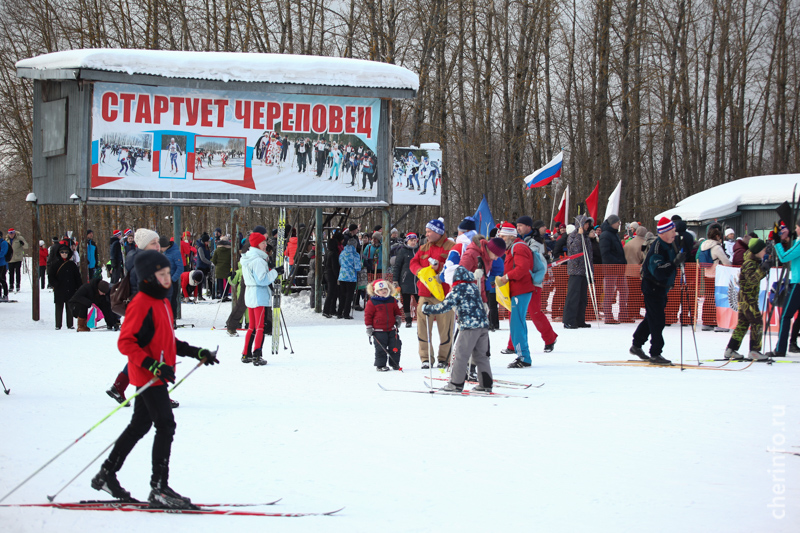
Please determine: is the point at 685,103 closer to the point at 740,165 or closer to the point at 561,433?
the point at 740,165

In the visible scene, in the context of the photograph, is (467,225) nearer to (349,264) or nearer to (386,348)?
(386,348)

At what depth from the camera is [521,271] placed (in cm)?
1076

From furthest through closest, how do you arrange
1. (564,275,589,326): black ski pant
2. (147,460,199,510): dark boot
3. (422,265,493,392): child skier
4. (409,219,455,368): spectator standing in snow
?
1. (564,275,589,326): black ski pant
2. (409,219,455,368): spectator standing in snow
3. (422,265,493,392): child skier
4. (147,460,199,510): dark boot

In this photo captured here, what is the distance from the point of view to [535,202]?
36.3 m

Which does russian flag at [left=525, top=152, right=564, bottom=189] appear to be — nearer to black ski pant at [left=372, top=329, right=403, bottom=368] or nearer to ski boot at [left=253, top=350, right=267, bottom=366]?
black ski pant at [left=372, top=329, right=403, bottom=368]

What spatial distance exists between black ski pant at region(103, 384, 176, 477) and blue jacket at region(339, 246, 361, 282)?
13.2 meters

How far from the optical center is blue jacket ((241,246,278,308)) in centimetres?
1082

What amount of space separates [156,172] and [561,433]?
41.2ft

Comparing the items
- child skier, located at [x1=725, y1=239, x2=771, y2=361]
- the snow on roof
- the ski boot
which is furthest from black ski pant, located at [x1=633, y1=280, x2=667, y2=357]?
the snow on roof

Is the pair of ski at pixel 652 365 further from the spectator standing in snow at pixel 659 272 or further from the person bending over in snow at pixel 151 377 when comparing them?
the person bending over in snow at pixel 151 377

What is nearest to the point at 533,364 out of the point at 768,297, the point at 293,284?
the point at 768,297

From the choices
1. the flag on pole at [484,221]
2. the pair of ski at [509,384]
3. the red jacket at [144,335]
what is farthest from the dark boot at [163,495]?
the flag on pole at [484,221]

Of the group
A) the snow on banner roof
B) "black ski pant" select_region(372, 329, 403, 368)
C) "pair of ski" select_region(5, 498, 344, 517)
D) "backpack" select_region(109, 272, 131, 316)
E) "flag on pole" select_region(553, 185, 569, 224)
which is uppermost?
the snow on banner roof

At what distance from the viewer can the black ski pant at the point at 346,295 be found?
60.4ft
